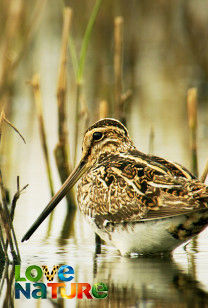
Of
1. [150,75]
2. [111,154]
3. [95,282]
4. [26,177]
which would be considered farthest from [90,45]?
[95,282]

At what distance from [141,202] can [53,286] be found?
0.91 meters

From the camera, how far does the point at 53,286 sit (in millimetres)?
4906

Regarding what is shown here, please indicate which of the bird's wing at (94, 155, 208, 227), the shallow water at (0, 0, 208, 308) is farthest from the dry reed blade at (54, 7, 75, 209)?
the bird's wing at (94, 155, 208, 227)

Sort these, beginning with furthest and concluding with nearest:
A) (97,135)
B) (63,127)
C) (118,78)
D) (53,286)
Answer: (118,78), (63,127), (97,135), (53,286)

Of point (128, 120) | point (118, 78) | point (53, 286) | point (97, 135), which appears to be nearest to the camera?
point (53, 286)

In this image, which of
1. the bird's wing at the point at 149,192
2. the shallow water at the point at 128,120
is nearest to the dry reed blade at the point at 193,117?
the shallow water at the point at 128,120

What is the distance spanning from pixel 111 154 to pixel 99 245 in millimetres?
728

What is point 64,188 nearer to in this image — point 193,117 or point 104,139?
point 104,139

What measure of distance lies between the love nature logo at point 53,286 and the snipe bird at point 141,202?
56 cm

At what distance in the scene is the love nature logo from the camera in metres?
4.75

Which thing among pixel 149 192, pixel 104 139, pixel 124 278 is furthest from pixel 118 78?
pixel 124 278

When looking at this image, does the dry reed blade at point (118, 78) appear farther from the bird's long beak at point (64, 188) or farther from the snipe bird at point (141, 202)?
the snipe bird at point (141, 202)

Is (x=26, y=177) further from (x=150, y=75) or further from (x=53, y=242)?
(x=150, y=75)

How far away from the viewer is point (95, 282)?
5.04 metres
